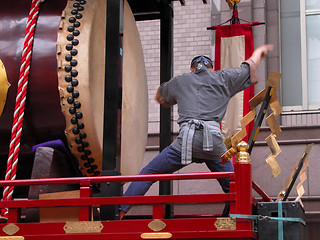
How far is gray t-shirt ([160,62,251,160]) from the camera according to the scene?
206 inches

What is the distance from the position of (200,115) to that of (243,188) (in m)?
1.15

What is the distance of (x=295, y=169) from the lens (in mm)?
5262

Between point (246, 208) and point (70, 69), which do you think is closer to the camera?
point (246, 208)

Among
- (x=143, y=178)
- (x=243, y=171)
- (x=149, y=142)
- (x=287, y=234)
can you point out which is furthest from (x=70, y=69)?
(x=149, y=142)

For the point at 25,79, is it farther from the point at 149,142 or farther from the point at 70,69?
the point at 149,142

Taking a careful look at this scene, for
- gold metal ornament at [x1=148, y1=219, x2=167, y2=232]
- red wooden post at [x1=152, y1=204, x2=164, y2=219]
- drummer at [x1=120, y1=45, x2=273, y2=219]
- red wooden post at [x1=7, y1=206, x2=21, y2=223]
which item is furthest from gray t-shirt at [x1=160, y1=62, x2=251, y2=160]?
red wooden post at [x1=7, y1=206, x2=21, y2=223]

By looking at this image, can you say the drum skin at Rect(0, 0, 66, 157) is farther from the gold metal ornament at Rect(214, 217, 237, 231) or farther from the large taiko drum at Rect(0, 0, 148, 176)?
the gold metal ornament at Rect(214, 217, 237, 231)

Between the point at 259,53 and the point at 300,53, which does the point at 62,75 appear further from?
the point at 300,53

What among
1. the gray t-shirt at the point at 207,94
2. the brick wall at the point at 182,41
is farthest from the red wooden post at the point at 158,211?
the brick wall at the point at 182,41

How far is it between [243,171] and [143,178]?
663 mm

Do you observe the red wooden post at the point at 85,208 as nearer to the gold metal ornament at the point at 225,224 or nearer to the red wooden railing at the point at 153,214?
the red wooden railing at the point at 153,214

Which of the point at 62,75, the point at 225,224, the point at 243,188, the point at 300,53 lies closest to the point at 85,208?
the point at 225,224

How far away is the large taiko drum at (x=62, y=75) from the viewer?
5.14m

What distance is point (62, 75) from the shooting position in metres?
5.16
